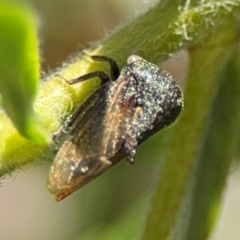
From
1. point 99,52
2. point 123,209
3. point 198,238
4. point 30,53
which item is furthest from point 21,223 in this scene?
point 30,53

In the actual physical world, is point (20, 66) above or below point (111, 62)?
above

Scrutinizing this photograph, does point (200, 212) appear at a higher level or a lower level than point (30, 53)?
lower

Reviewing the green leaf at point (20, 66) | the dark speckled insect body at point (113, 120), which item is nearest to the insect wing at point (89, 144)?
the dark speckled insect body at point (113, 120)

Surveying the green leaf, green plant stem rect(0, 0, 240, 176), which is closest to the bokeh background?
green plant stem rect(0, 0, 240, 176)

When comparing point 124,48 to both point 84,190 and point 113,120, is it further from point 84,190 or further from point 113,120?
point 84,190

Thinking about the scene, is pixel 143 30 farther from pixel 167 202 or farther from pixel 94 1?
pixel 94 1

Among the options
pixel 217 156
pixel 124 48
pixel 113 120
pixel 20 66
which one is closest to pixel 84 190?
pixel 217 156

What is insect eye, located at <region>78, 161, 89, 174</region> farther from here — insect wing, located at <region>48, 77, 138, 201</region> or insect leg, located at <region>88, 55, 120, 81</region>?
insect leg, located at <region>88, 55, 120, 81</region>

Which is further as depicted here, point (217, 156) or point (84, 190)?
point (84, 190)
